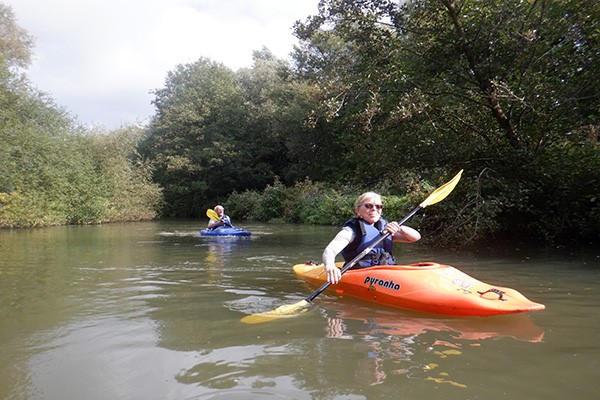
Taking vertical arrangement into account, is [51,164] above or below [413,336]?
above

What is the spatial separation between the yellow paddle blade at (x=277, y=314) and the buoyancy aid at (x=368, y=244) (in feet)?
2.56

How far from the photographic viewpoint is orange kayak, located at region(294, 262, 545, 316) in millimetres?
3525

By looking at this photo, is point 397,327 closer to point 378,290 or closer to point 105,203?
point 378,290

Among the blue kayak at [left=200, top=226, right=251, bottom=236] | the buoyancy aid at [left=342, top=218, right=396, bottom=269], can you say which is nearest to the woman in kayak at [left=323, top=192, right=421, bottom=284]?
the buoyancy aid at [left=342, top=218, right=396, bottom=269]

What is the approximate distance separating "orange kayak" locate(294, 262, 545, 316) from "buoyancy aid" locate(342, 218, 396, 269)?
7.3 inches

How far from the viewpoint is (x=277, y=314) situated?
377cm

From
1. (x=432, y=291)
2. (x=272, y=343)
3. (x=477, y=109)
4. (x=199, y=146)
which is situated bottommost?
(x=272, y=343)

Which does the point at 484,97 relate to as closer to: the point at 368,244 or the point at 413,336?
the point at 368,244

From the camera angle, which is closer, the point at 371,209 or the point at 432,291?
the point at 432,291

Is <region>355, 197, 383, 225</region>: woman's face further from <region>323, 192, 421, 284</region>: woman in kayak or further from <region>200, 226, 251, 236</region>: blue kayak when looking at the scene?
<region>200, 226, 251, 236</region>: blue kayak

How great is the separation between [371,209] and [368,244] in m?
0.35

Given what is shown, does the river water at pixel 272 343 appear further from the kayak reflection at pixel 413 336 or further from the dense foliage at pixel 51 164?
the dense foliage at pixel 51 164

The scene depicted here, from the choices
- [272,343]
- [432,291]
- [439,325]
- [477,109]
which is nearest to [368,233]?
[432,291]

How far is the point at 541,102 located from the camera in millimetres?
7465
